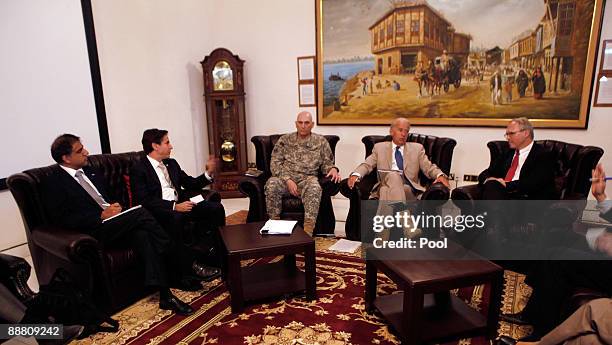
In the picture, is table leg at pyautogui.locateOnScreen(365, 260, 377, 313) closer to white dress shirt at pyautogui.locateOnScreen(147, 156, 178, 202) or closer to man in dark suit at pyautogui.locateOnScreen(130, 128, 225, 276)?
man in dark suit at pyautogui.locateOnScreen(130, 128, 225, 276)

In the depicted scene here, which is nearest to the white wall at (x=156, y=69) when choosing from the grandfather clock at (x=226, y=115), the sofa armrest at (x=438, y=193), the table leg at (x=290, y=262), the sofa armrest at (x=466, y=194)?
the grandfather clock at (x=226, y=115)

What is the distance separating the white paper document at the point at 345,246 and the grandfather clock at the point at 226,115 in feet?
6.91

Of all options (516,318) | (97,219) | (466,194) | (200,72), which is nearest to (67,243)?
(97,219)

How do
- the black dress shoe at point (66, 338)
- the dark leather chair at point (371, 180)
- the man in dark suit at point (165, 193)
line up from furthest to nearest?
the dark leather chair at point (371, 180) → the man in dark suit at point (165, 193) → the black dress shoe at point (66, 338)

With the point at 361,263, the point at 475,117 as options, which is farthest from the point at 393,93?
the point at 361,263

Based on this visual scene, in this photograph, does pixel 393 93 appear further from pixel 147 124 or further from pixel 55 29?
pixel 55 29

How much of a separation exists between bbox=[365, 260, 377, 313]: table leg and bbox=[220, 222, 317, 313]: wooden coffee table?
0.36m

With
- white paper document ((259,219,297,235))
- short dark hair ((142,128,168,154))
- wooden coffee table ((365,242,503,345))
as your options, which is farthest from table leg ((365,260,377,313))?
short dark hair ((142,128,168,154))

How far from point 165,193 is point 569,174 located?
10.7 feet

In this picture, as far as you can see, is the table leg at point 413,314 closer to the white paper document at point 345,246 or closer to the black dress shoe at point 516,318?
the black dress shoe at point 516,318

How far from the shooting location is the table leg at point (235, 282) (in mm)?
2234

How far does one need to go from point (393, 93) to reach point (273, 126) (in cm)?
165

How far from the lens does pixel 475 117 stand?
401 centimetres

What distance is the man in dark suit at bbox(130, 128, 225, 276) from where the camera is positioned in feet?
8.95
